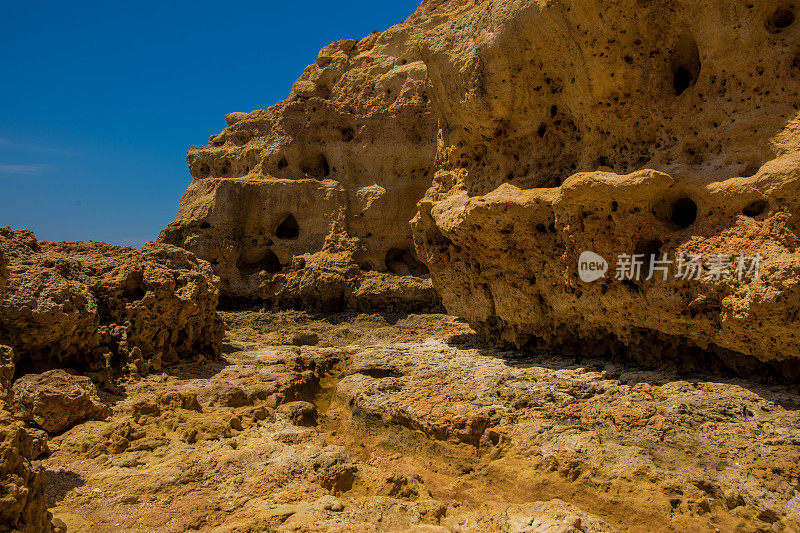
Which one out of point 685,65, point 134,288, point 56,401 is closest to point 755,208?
point 685,65

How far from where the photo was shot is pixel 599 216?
6953 mm

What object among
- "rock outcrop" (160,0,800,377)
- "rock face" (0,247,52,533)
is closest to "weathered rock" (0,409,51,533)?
"rock face" (0,247,52,533)

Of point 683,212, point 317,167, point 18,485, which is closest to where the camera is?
point 18,485

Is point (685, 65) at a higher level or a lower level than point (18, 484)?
higher

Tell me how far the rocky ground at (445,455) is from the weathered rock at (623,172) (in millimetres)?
835

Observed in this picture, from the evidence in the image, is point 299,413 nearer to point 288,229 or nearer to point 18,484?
point 18,484

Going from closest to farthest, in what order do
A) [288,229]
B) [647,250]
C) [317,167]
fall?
[647,250]
[288,229]
[317,167]

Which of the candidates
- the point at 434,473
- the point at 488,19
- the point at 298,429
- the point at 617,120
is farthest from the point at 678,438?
the point at 488,19

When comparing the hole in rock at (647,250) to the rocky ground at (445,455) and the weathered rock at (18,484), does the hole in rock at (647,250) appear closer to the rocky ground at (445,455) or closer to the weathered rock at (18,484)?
the rocky ground at (445,455)

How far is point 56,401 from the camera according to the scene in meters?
5.50

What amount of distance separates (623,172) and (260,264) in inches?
469

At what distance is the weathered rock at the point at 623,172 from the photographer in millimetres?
5664

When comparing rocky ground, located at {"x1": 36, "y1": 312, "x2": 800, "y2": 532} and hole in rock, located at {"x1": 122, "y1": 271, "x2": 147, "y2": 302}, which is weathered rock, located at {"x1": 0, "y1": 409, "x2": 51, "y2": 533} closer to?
rocky ground, located at {"x1": 36, "y1": 312, "x2": 800, "y2": 532}

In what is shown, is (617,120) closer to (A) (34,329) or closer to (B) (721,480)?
(B) (721,480)
